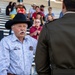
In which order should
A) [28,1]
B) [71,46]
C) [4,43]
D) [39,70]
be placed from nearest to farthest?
[71,46], [39,70], [4,43], [28,1]

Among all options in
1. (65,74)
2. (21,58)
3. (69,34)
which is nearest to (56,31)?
(69,34)

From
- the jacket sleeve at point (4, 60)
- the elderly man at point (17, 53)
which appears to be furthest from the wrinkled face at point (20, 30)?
the jacket sleeve at point (4, 60)

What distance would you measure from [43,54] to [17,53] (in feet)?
4.72

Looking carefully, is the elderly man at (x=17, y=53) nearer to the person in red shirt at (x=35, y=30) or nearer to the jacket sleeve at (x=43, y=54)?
the jacket sleeve at (x=43, y=54)

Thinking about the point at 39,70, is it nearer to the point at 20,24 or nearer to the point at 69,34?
the point at 69,34

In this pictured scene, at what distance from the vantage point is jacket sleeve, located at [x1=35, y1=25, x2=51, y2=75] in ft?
9.19

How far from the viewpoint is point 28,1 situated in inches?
1177

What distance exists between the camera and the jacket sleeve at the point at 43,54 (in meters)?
2.80

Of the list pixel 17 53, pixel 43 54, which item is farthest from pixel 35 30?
pixel 43 54

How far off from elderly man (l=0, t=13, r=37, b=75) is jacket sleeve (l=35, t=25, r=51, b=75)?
132 cm

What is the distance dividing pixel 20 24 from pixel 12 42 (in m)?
0.32

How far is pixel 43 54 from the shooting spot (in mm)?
2830

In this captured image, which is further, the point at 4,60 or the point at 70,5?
the point at 4,60

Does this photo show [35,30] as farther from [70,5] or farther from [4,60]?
[70,5]
